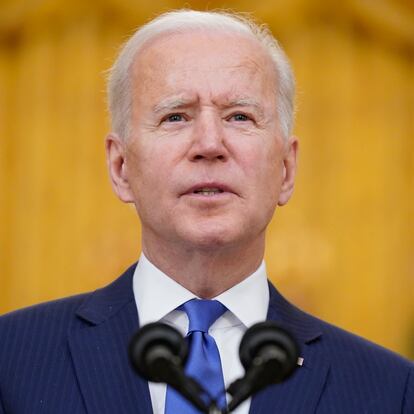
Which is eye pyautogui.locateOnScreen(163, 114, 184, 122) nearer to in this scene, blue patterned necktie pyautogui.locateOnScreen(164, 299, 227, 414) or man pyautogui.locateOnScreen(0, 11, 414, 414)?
man pyautogui.locateOnScreen(0, 11, 414, 414)

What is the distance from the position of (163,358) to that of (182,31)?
1.07 m

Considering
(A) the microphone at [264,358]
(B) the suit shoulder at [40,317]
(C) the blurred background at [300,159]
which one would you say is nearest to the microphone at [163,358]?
(A) the microphone at [264,358]

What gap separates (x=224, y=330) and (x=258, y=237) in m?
0.23

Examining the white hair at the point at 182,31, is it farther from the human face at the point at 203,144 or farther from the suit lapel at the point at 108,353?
the suit lapel at the point at 108,353

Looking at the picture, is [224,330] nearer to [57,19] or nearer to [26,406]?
[26,406]

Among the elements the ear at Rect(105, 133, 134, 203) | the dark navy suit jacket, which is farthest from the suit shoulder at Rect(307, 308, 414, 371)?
the ear at Rect(105, 133, 134, 203)

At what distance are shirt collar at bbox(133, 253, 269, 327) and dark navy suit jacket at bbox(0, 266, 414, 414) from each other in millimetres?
30

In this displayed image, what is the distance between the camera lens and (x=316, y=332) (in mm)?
2674

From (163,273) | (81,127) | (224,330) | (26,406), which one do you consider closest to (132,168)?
(163,273)

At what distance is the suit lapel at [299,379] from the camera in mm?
2459

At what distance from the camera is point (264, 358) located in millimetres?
1832

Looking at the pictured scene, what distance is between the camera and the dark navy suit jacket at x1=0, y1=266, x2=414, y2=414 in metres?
2.41

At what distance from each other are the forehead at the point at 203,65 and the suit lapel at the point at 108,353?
1.53 feet

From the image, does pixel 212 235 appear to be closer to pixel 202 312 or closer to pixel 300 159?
pixel 202 312
